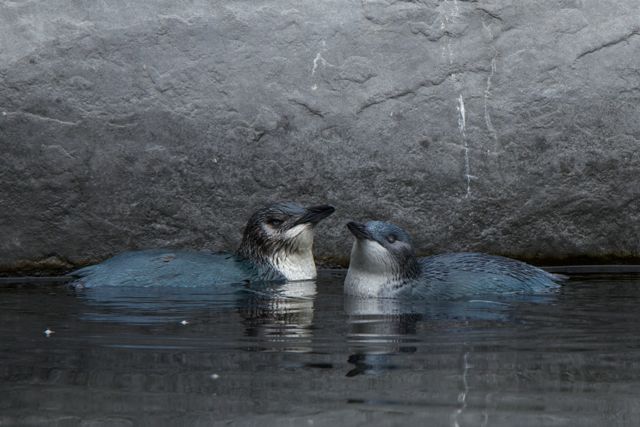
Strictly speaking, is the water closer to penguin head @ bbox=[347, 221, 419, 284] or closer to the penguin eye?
penguin head @ bbox=[347, 221, 419, 284]

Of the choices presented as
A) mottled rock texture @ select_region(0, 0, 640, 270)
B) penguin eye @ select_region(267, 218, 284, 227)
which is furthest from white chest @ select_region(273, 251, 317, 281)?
mottled rock texture @ select_region(0, 0, 640, 270)

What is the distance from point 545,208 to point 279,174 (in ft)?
6.77

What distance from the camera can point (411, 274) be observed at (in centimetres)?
868

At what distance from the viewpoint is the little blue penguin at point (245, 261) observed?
8.94m

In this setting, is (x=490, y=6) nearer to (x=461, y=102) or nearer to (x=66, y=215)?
(x=461, y=102)

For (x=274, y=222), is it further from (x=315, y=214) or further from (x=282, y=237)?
(x=315, y=214)

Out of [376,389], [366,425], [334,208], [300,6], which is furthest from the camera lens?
[300,6]

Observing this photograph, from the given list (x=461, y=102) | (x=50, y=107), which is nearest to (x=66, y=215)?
(x=50, y=107)

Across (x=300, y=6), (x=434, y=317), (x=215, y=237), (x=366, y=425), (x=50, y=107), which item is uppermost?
(x=300, y=6)

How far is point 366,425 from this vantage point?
4.43 m

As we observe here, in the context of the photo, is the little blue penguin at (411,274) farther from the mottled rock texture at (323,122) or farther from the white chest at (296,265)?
the mottled rock texture at (323,122)

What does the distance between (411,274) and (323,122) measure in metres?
1.71

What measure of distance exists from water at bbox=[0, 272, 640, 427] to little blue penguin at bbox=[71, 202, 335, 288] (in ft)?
2.22

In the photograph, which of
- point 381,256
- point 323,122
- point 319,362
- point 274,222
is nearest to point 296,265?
point 274,222
